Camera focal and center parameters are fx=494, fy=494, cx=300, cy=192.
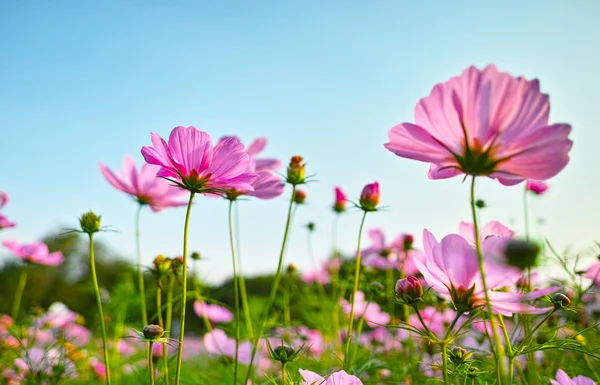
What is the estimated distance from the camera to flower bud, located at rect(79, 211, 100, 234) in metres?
0.71

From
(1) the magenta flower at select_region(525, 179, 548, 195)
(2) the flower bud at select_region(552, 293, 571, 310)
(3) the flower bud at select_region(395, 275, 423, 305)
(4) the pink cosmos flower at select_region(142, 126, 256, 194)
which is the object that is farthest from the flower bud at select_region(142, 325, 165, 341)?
(1) the magenta flower at select_region(525, 179, 548, 195)

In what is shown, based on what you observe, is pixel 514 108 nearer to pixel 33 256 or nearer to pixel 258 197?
pixel 258 197

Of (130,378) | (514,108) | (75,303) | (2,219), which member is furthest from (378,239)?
(75,303)

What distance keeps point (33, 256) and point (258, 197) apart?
1.12 meters

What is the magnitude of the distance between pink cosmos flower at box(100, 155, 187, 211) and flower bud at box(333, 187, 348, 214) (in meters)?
0.49

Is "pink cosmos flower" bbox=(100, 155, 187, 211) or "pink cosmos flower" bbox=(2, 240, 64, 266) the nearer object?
"pink cosmos flower" bbox=(100, 155, 187, 211)

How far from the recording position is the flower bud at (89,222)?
710 millimetres

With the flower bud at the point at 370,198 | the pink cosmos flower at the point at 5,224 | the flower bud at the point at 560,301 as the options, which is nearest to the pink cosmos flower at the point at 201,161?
the flower bud at the point at 370,198

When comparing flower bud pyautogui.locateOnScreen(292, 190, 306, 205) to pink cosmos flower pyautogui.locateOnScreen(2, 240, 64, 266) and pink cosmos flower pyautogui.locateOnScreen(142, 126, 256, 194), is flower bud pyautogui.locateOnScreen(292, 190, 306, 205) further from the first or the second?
pink cosmos flower pyautogui.locateOnScreen(2, 240, 64, 266)

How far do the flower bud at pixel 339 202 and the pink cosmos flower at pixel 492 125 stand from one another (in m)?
0.84

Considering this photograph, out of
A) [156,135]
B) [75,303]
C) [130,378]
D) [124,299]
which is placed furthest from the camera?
[75,303]

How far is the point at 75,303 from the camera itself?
5734 millimetres

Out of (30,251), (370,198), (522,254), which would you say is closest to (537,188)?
(370,198)

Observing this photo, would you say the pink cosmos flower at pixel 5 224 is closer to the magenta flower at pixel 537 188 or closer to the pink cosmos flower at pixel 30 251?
the pink cosmos flower at pixel 30 251
